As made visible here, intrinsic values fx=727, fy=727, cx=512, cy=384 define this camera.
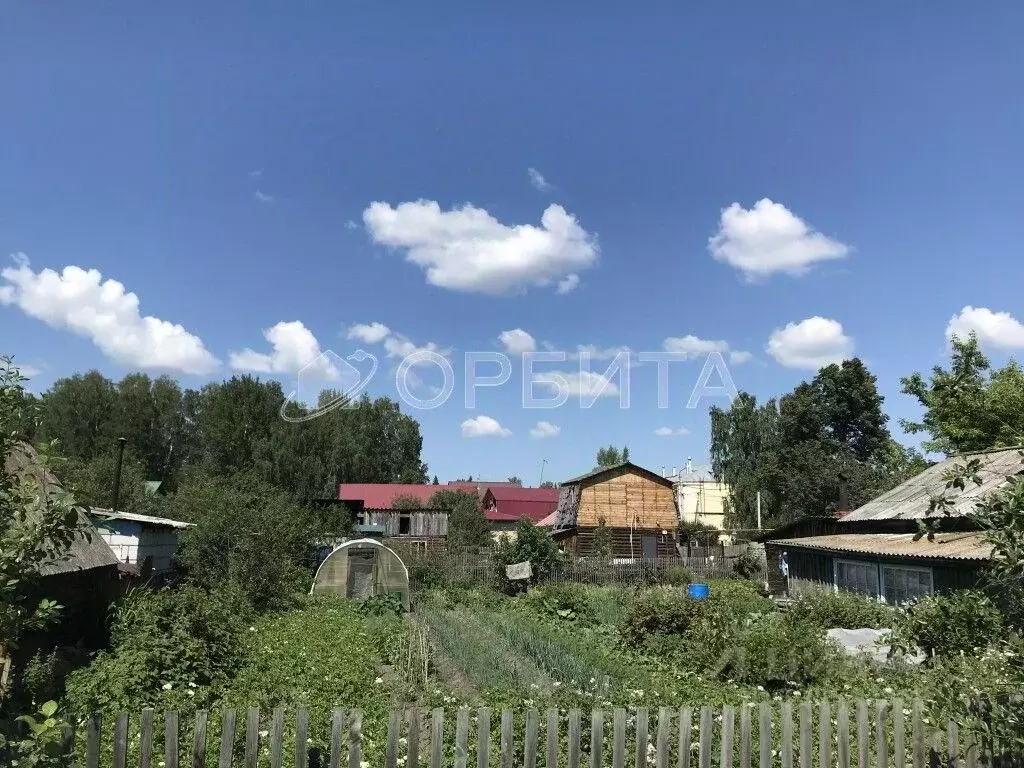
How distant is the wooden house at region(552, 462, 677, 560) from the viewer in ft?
148

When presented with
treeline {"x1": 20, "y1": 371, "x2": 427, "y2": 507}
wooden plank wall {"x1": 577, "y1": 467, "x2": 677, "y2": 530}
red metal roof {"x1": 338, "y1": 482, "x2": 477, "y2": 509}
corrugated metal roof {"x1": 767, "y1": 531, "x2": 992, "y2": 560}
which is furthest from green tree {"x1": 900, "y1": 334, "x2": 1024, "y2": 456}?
treeline {"x1": 20, "y1": 371, "x2": 427, "y2": 507}

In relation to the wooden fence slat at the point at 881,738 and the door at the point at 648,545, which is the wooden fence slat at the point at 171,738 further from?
the door at the point at 648,545

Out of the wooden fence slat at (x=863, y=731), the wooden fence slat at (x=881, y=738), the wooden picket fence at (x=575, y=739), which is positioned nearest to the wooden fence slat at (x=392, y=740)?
the wooden picket fence at (x=575, y=739)

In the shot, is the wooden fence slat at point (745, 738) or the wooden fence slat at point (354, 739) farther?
the wooden fence slat at point (745, 738)

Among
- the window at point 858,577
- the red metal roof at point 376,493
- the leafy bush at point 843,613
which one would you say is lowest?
the leafy bush at point 843,613

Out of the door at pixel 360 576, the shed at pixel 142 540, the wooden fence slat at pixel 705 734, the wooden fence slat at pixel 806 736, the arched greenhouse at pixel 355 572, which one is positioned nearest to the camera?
the wooden fence slat at pixel 705 734

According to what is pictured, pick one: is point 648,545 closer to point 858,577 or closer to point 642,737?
point 858,577

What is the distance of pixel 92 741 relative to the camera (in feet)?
14.6

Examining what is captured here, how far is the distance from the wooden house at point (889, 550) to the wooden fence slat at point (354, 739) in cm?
1101

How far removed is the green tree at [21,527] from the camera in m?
3.28

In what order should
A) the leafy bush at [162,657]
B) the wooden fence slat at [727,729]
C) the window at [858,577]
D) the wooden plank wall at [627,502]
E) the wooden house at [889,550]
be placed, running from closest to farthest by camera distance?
1. the wooden fence slat at [727,729]
2. the leafy bush at [162,657]
3. the wooden house at [889,550]
4. the window at [858,577]
5. the wooden plank wall at [627,502]

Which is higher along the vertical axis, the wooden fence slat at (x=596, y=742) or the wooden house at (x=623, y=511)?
the wooden house at (x=623, y=511)

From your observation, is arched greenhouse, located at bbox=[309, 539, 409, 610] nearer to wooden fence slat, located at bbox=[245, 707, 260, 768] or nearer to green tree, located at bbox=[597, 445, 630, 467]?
wooden fence slat, located at bbox=[245, 707, 260, 768]

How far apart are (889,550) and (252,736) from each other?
17151 millimetres
